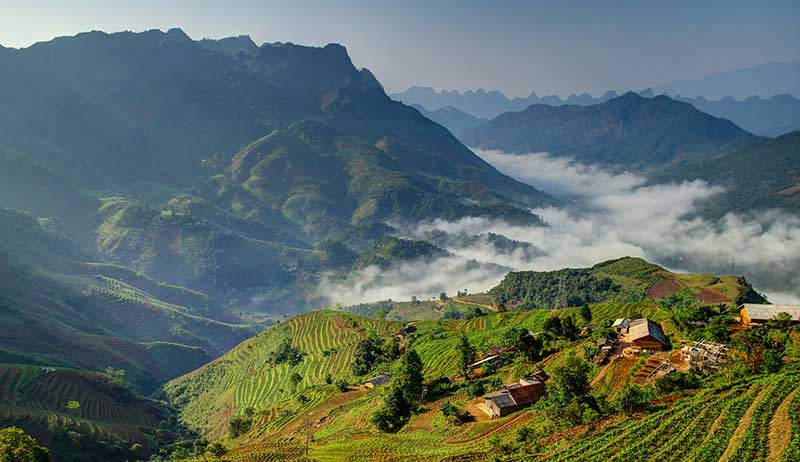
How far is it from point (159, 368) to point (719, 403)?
558 feet

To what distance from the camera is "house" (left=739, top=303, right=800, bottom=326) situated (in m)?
54.8

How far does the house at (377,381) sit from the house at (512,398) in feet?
98.7

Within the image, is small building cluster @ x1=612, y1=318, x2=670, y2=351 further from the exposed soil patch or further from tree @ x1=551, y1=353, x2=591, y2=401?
the exposed soil patch

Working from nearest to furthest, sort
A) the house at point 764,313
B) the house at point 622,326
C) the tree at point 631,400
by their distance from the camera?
the tree at point 631,400, the house at point 764,313, the house at point 622,326

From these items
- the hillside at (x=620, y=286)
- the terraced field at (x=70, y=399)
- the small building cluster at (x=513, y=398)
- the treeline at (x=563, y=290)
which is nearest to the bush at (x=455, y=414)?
the small building cluster at (x=513, y=398)

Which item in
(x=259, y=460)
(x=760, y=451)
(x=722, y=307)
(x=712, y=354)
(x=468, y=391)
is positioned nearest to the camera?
(x=760, y=451)

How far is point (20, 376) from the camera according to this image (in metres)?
95.1

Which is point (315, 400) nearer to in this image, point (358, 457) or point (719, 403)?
point (358, 457)

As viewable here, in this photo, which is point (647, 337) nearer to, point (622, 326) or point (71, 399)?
point (622, 326)

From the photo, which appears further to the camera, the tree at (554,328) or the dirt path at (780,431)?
the tree at (554,328)

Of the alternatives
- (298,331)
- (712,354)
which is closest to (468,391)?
(712,354)

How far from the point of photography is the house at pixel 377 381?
266 ft

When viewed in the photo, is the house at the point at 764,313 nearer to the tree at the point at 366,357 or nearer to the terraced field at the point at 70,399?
the tree at the point at 366,357

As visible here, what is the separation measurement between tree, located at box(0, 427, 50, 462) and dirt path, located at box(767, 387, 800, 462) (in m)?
60.1
